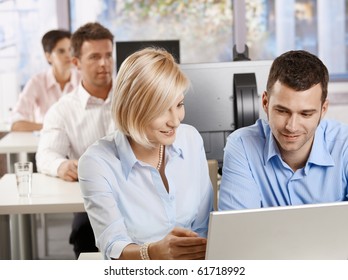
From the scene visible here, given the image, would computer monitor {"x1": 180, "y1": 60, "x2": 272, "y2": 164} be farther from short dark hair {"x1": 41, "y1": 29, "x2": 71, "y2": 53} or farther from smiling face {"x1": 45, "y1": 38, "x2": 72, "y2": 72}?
short dark hair {"x1": 41, "y1": 29, "x2": 71, "y2": 53}

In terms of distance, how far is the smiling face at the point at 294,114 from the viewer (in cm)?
191

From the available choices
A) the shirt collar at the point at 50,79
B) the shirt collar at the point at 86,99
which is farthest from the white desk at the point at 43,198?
the shirt collar at the point at 50,79

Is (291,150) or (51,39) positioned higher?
(51,39)

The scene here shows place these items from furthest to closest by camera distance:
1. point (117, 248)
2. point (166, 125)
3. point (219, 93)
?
1. point (219, 93)
2. point (166, 125)
3. point (117, 248)

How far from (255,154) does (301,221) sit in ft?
2.45

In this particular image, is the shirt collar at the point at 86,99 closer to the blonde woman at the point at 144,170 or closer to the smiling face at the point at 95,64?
the smiling face at the point at 95,64

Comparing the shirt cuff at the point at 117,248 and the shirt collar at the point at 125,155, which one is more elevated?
the shirt collar at the point at 125,155

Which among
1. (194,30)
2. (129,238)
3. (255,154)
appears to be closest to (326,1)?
(194,30)

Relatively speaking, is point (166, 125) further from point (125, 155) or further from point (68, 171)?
point (68, 171)

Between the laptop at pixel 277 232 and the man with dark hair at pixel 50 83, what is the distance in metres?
3.57

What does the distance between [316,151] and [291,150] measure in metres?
0.08

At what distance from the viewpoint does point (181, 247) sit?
5.21ft

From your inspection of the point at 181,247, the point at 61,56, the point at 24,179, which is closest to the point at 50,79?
the point at 61,56
